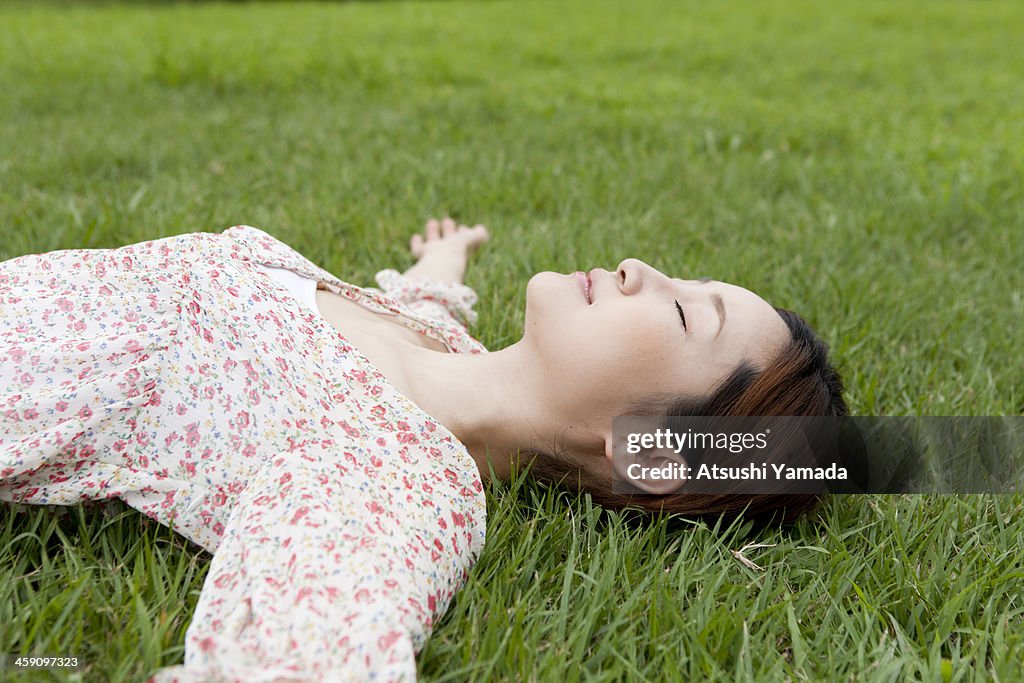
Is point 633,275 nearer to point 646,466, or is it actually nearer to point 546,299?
point 546,299

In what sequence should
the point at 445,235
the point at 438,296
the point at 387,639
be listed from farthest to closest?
the point at 445,235
the point at 438,296
the point at 387,639

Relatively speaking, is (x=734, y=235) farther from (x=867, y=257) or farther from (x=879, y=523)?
(x=879, y=523)

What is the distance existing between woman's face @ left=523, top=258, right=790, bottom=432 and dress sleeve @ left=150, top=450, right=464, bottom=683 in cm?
56

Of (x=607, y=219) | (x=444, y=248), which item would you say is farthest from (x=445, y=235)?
(x=607, y=219)

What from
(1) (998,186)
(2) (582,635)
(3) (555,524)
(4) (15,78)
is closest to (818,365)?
(3) (555,524)

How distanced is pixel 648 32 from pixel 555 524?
848cm

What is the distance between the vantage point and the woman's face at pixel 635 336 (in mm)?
2078

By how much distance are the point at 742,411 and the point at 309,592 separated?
1084 millimetres

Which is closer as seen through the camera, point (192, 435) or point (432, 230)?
point (192, 435)

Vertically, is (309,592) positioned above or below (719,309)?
below

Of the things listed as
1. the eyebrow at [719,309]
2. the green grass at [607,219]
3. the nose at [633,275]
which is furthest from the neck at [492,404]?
the eyebrow at [719,309]

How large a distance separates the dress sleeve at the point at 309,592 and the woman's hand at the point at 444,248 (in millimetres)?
1508

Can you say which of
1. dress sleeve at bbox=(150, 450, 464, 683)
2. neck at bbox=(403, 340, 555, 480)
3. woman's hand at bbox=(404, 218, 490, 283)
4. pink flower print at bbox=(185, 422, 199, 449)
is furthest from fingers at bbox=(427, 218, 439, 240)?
dress sleeve at bbox=(150, 450, 464, 683)

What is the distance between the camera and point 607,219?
3.93 meters
